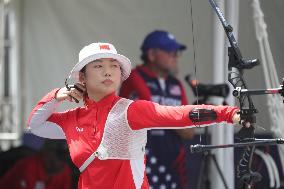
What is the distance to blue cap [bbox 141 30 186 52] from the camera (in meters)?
4.46

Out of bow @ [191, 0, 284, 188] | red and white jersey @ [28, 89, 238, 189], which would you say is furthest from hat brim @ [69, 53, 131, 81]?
bow @ [191, 0, 284, 188]

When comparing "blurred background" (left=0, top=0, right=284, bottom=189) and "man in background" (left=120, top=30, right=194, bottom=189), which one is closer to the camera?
"man in background" (left=120, top=30, right=194, bottom=189)

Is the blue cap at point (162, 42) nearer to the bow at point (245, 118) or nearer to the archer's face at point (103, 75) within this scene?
the archer's face at point (103, 75)

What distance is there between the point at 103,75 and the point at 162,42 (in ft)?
5.92

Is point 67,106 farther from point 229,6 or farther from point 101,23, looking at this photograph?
point 229,6

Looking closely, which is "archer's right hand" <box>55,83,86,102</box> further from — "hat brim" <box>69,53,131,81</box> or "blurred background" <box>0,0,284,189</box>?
"blurred background" <box>0,0,284,189</box>

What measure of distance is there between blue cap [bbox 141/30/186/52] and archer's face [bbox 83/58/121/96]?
174 centimetres

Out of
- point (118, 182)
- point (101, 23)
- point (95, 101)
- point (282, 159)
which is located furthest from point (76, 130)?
point (101, 23)

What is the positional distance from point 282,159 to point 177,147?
2.67 ft

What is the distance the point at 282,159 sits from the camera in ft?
13.3

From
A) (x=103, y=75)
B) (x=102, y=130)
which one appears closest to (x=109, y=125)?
(x=102, y=130)

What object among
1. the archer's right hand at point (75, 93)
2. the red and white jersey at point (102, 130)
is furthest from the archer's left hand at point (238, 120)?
the archer's right hand at point (75, 93)

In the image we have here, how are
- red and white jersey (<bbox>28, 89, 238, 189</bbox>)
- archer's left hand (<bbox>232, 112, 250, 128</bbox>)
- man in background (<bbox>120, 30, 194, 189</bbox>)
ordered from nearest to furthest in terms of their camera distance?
archer's left hand (<bbox>232, 112, 250, 128</bbox>), red and white jersey (<bbox>28, 89, 238, 189</bbox>), man in background (<bbox>120, 30, 194, 189</bbox>)

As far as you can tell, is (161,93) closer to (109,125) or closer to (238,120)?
(109,125)
